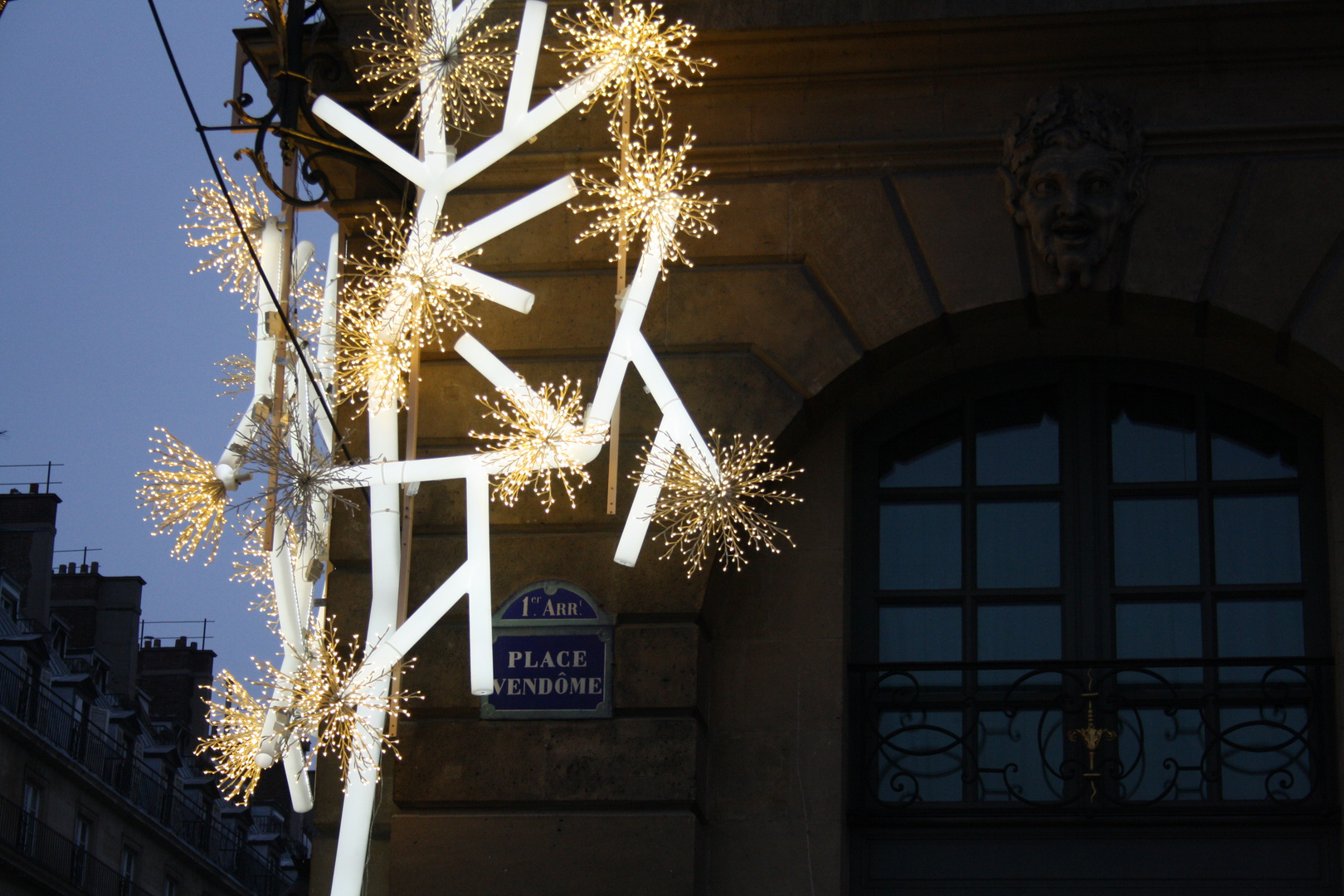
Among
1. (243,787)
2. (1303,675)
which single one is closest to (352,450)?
(243,787)

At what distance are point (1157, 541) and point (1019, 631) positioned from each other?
0.89 metres

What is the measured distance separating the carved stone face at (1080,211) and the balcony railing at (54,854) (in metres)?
30.5

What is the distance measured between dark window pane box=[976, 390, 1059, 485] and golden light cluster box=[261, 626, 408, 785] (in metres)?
3.57

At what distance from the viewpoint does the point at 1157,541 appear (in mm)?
10531

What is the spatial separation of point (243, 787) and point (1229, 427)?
5.59 meters

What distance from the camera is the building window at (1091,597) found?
33.0ft

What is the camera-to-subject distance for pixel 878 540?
10.8 m

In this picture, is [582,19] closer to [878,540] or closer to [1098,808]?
[878,540]

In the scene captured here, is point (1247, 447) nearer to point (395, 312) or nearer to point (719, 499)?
point (719, 499)

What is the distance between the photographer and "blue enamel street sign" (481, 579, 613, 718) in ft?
32.8

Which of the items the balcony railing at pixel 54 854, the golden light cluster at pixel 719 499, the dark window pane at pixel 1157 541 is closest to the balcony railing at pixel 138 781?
the balcony railing at pixel 54 854

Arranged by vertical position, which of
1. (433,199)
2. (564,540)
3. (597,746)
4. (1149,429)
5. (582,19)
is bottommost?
(597,746)

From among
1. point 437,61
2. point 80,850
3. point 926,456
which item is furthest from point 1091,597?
point 80,850

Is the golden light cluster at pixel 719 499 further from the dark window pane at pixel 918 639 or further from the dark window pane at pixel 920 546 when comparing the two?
the dark window pane at pixel 918 639
